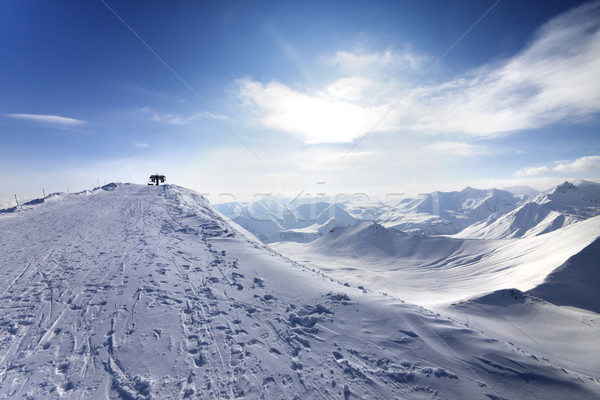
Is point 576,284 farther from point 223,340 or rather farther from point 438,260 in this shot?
point 223,340

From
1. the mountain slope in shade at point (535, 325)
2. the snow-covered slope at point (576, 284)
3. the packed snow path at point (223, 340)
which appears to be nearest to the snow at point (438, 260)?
the snow-covered slope at point (576, 284)

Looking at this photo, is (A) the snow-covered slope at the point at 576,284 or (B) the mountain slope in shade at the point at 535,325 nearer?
(B) the mountain slope in shade at the point at 535,325


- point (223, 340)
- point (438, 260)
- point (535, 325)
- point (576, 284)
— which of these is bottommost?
point (438, 260)

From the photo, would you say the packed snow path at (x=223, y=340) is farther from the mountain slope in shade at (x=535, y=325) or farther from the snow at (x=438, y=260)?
the snow at (x=438, y=260)

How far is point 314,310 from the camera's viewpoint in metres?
10.6

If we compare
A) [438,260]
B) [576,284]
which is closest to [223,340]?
[576,284]

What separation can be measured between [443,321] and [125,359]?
36.7 ft

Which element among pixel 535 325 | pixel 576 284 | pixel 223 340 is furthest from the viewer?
pixel 576 284

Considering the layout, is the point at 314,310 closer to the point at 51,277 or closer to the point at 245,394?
the point at 245,394

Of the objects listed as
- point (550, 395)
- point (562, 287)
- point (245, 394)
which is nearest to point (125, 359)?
point (245, 394)

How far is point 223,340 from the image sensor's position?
8.43 m

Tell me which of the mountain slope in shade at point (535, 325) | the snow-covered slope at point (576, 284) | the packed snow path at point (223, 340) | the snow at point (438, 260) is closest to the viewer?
the packed snow path at point (223, 340)

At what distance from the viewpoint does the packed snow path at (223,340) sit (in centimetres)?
696

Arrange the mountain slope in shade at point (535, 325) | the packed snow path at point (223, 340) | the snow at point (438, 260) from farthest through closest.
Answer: the snow at point (438, 260)
the mountain slope in shade at point (535, 325)
the packed snow path at point (223, 340)
